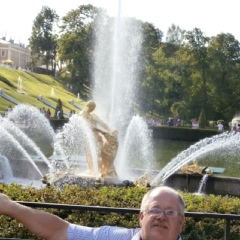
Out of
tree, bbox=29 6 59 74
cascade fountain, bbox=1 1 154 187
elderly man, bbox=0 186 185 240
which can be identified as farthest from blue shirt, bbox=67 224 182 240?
tree, bbox=29 6 59 74

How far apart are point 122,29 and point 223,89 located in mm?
18139

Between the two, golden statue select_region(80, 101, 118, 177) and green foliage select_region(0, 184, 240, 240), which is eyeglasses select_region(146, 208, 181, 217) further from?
golden statue select_region(80, 101, 118, 177)

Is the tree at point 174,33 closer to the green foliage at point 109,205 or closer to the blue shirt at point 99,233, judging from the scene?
the green foliage at point 109,205

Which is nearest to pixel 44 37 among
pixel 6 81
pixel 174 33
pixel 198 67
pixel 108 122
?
pixel 174 33

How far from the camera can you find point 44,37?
254 feet

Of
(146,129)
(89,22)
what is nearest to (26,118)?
(146,129)

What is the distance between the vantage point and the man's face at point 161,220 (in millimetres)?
2467

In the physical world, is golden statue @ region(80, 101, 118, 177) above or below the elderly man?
below

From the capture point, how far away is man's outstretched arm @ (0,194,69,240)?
8.82ft

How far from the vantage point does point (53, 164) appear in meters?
16.5

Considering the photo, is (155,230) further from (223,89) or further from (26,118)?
(223,89)

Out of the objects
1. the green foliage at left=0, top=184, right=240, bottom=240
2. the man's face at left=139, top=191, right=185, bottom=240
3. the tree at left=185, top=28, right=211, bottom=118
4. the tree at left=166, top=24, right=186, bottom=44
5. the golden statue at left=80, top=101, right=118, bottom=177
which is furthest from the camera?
the tree at left=166, top=24, right=186, bottom=44

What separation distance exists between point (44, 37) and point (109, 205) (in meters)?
72.6

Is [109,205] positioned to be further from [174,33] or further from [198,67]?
[174,33]
